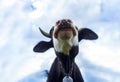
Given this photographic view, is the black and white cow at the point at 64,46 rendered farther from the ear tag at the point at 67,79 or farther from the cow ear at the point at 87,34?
the ear tag at the point at 67,79

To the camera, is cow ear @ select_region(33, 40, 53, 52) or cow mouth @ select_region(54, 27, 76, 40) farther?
cow ear @ select_region(33, 40, 53, 52)

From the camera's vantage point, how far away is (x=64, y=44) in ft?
39.3

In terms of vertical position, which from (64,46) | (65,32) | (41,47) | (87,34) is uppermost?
(87,34)

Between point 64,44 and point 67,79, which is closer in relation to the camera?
point 64,44

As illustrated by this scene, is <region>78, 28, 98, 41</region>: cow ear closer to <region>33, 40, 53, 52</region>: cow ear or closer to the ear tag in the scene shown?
<region>33, 40, 53, 52</region>: cow ear

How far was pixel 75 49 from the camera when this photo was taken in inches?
484

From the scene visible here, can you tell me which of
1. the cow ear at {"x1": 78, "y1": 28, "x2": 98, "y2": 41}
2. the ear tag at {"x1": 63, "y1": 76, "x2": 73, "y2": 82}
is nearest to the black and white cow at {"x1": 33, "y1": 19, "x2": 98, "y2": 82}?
the cow ear at {"x1": 78, "y1": 28, "x2": 98, "y2": 41}

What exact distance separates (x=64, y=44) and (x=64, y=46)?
10 cm

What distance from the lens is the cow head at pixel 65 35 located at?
11.7 meters

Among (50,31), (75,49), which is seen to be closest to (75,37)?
(75,49)

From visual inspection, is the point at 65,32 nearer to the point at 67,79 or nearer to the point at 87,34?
the point at 67,79

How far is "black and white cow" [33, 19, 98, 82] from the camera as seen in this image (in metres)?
11.7

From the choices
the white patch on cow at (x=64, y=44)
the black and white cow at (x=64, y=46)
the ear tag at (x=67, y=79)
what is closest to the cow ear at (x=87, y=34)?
the black and white cow at (x=64, y=46)

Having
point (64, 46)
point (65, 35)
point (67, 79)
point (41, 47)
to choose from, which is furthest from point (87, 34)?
point (65, 35)
